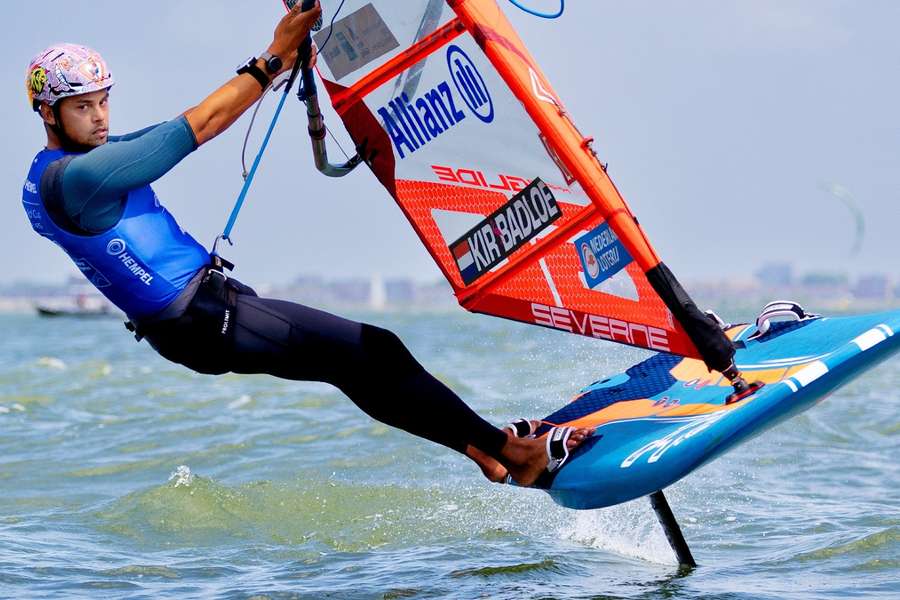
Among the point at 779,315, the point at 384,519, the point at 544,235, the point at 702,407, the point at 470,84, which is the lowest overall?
the point at 384,519

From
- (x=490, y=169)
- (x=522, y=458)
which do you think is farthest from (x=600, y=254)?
(x=522, y=458)

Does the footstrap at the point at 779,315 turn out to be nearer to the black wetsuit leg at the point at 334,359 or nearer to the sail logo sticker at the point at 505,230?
the sail logo sticker at the point at 505,230

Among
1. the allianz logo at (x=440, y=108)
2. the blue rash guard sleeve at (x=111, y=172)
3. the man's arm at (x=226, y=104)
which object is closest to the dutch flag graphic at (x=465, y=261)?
the allianz logo at (x=440, y=108)

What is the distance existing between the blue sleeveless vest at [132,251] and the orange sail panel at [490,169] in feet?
3.17

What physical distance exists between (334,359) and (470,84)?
44.0 inches

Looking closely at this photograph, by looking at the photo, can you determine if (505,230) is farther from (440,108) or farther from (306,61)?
(306,61)

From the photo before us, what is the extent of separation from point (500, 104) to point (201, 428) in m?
6.02

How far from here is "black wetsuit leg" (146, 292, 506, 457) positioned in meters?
3.93

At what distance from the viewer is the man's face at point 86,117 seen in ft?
12.1

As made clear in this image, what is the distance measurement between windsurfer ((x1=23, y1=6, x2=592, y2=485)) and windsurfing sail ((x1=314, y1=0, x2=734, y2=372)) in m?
0.41

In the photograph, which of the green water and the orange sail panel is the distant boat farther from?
the orange sail panel

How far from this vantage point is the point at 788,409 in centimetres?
400

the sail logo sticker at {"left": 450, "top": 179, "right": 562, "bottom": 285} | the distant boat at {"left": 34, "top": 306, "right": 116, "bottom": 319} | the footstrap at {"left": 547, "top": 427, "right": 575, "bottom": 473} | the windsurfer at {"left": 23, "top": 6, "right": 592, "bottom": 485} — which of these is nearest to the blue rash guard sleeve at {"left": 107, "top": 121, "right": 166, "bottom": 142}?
the windsurfer at {"left": 23, "top": 6, "right": 592, "bottom": 485}

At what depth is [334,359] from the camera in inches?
159
